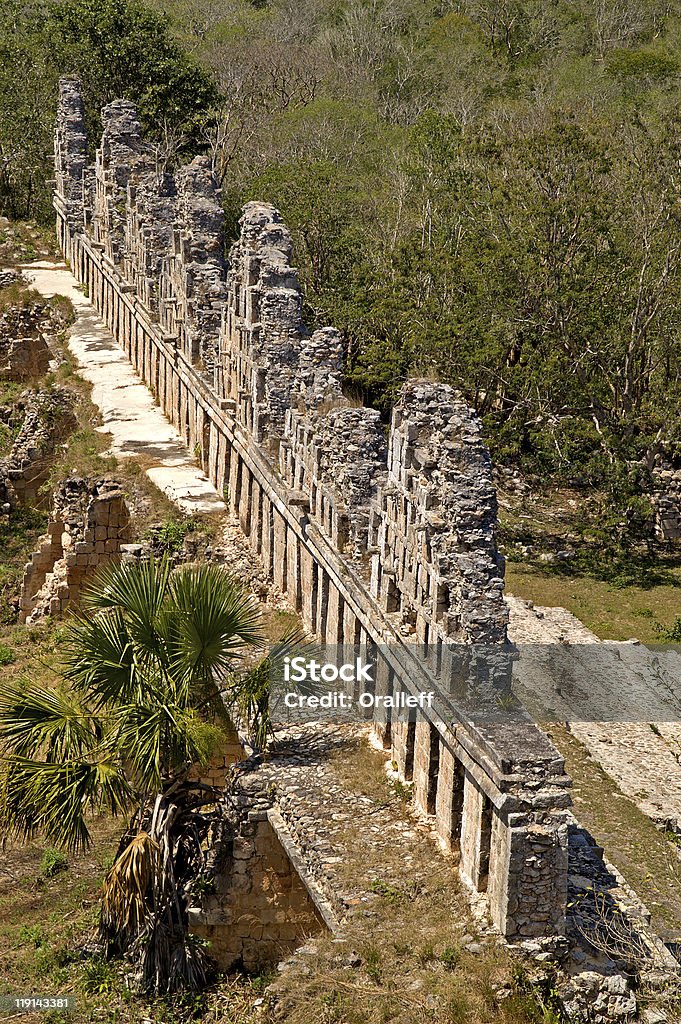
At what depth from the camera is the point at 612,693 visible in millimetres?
25969

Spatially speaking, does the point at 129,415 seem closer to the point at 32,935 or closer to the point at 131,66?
the point at 32,935

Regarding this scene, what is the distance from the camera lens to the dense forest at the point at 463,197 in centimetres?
3400

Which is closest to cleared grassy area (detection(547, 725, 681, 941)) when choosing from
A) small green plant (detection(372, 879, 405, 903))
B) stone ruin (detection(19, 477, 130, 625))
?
small green plant (detection(372, 879, 405, 903))

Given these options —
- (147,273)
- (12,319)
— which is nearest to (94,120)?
(12,319)

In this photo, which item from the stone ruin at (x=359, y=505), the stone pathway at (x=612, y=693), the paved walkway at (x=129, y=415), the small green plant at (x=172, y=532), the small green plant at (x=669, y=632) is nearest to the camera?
the stone ruin at (x=359, y=505)

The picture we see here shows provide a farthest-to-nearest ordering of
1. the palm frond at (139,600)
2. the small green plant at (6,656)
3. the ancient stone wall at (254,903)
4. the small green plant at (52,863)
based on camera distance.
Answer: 1. the small green plant at (6,656)
2. the small green plant at (52,863)
3. the ancient stone wall at (254,903)
4. the palm frond at (139,600)

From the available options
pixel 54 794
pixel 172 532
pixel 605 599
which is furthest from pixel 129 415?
pixel 54 794

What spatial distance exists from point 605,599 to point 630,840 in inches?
412

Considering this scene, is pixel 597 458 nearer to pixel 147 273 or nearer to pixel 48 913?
pixel 147 273

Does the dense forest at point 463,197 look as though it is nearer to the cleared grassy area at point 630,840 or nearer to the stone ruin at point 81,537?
the stone ruin at point 81,537

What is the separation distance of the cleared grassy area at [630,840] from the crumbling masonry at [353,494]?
3436 millimetres

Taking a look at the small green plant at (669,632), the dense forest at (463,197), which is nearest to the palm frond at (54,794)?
the small green plant at (669,632)

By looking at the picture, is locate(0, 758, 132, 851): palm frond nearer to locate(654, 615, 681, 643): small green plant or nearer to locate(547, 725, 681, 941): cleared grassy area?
locate(547, 725, 681, 941): cleared grassy area

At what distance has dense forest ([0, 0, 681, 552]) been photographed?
34000 mm
